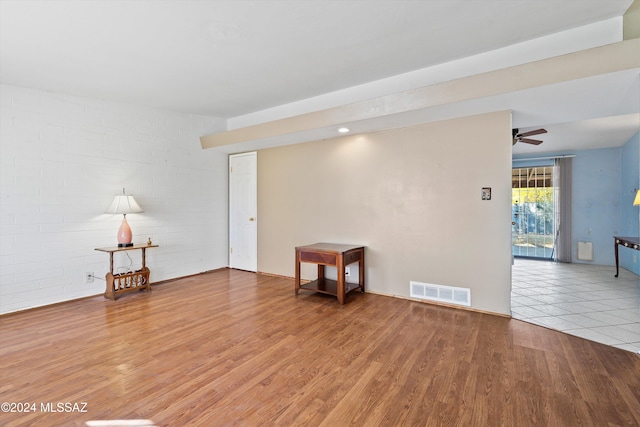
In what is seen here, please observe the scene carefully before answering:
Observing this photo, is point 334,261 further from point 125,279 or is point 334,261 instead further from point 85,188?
point 85,188

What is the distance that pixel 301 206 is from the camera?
485cm

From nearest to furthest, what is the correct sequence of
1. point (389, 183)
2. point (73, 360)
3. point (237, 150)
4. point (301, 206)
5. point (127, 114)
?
1. point (73, 360)
2. point (389, 183)
3. point (127, 114)
4. point (301, 206)
5. point (237, 150)

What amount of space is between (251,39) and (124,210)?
9.47 feet

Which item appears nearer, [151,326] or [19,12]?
[19,12]

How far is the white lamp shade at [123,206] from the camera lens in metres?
3.92

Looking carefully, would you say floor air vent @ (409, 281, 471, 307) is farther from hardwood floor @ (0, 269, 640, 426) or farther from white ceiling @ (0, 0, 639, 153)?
white ceiling @ (0, 0, 639, 153)

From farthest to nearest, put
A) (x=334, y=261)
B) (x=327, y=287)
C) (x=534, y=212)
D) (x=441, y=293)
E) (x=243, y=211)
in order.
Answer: (x=534, y=212) < (x=243, y=211) < (x=327, y=287) < (x=334, y=261) < (x=441, y=293)

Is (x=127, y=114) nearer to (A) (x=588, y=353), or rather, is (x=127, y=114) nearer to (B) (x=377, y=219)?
(B) (x=377, y=219)

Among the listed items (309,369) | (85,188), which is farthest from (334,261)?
(85,188)

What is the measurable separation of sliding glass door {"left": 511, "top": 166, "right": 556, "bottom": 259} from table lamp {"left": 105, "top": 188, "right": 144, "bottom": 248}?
797 centimetres

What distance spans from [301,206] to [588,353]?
376cm

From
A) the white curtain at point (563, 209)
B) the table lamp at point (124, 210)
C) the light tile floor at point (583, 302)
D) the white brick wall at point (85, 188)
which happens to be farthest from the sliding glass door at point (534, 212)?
the table lamp at point (124, 210)

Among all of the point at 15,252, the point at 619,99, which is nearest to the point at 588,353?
the point at 619,99

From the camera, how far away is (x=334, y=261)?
3.74 m
